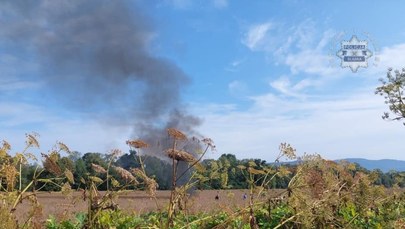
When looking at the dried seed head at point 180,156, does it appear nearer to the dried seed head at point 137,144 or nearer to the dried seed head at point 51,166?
the dried seed head at point 137,144

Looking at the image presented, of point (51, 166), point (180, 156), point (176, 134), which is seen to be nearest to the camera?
point (51, 166)

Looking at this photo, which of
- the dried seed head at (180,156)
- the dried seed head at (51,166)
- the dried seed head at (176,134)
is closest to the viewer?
the dried seed head at (51,166)

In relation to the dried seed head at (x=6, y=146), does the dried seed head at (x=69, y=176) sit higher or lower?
lower

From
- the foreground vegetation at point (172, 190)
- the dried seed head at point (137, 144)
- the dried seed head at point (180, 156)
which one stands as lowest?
the foreground vegetation at point (172, 190)

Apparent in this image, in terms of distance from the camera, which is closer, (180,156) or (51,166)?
(51,166)

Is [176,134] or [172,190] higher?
[176,134]

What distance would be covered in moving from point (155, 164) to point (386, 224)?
253 centimetres

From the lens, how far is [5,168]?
2.85 meters

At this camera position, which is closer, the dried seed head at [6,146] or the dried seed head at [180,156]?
the dried seed head at [6,146]

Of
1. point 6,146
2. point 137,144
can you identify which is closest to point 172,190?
point 137,144

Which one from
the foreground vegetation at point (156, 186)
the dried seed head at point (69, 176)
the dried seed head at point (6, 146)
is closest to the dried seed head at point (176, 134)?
the foreground vegetation at point (156, 186)

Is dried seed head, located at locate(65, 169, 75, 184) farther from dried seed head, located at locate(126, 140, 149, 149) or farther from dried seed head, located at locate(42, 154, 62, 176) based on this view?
dried seed head, located at locate(126, 140, 149, 149)

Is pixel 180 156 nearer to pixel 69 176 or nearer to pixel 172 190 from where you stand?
pixel 172 190

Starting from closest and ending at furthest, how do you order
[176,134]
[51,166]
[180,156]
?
1. [51,166]
2. [176,134]
3. [180,156]
